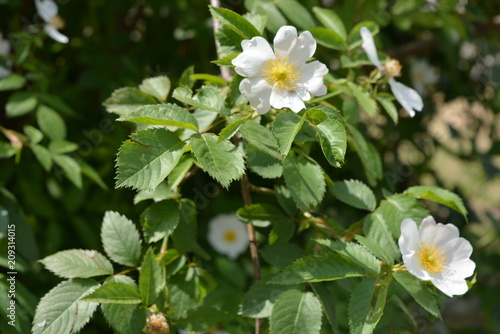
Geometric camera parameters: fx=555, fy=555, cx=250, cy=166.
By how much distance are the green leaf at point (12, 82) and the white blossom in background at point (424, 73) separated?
5.01 ft

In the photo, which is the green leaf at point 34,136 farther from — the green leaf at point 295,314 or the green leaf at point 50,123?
the green leaf at point 295,314

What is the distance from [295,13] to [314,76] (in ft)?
1.17

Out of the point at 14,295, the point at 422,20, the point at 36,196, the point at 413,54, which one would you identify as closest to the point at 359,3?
the point at 422,20

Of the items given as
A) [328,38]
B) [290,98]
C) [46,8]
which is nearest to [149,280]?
[290,98]

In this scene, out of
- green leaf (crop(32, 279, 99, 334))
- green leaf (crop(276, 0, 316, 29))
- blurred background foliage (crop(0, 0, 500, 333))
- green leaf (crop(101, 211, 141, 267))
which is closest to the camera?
green leaf (crop(32, 279, 99, 334))

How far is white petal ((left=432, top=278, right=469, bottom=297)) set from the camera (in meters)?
0.98

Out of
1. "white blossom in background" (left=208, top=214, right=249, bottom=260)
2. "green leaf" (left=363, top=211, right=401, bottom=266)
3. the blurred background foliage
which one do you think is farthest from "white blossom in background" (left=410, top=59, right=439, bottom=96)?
"green leaf" (left=363, top=211, right=401, bottom=266)

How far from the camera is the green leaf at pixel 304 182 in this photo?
100 centimetres

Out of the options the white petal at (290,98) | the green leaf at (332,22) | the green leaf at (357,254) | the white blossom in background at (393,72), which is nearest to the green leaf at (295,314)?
the green leaf at (357,254)

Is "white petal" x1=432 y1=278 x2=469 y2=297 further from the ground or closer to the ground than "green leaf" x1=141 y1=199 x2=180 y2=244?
closer to the ground

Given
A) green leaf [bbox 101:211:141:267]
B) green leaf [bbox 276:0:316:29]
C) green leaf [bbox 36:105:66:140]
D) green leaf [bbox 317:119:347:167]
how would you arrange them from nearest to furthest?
green leaf [bbox 317:119:347:167]
green leaf [bbox 101:211:141:267]
green leaf [bbox 276:0:316:29]
green leaf [bbox 36:105:66:140]

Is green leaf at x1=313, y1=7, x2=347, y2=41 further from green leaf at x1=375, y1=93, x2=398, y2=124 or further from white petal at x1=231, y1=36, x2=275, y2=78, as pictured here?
white petal at x1=231, y1=36, x2=275, y2=78

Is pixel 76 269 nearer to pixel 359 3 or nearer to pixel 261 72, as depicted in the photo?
pixel 261 72

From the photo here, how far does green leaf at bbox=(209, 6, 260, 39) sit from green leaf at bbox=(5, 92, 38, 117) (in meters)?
0.66
